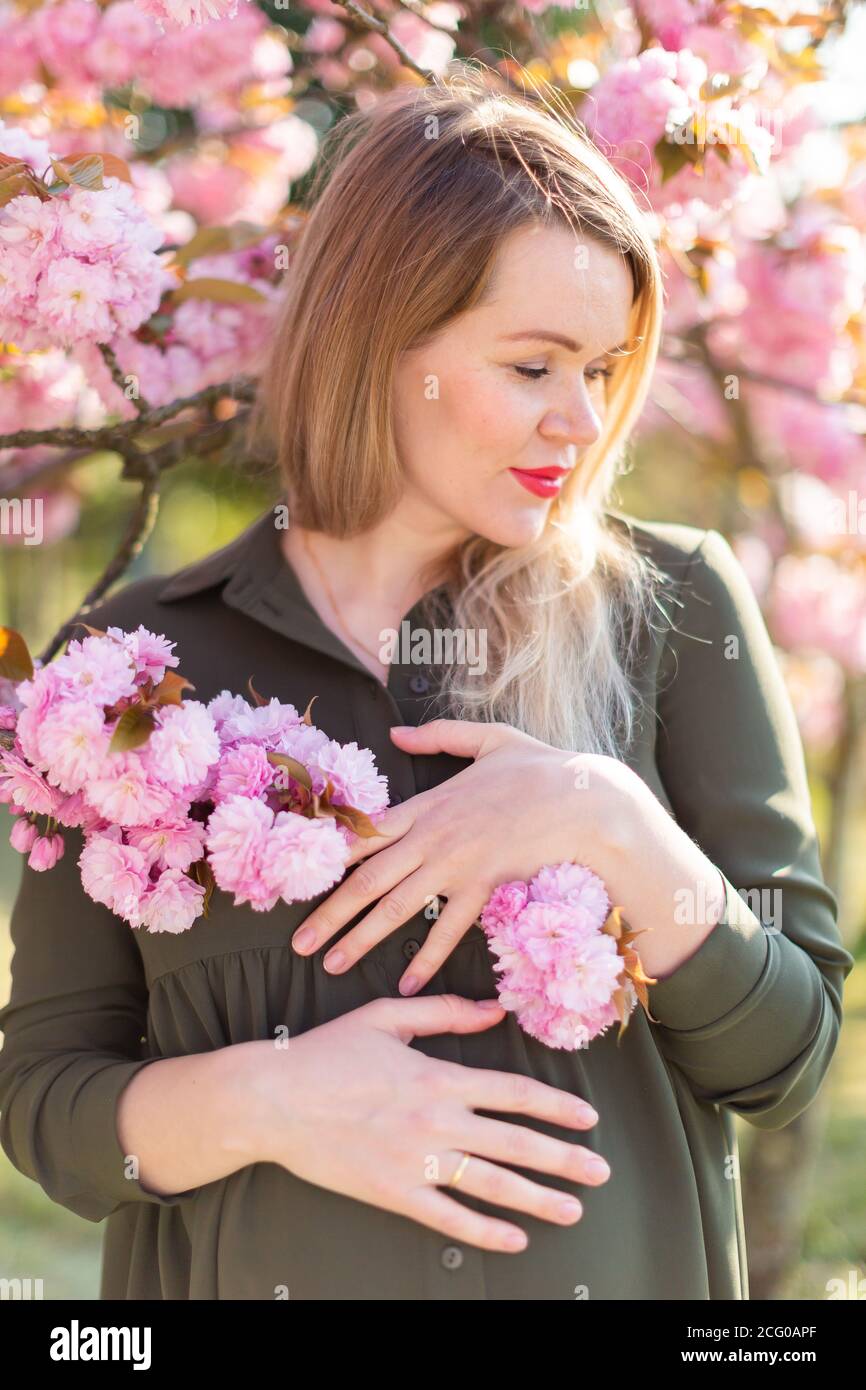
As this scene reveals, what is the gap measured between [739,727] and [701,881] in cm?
28

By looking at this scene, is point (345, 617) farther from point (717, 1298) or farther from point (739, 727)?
point (717, 1298)

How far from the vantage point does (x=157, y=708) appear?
1.28 meters

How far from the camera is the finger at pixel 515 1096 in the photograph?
138 cm

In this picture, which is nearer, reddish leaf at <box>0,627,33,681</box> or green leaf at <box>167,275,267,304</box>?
reddish leaf at <box>0,627,33,681</box>

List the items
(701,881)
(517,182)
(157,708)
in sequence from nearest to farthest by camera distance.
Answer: (157,708) < (701,881) < (517,182)

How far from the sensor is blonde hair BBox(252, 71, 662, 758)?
5.24 feet

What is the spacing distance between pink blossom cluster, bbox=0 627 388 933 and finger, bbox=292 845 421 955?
9 cm

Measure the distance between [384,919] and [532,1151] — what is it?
0.98ft

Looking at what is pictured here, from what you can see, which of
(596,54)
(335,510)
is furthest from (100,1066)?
(596,54)

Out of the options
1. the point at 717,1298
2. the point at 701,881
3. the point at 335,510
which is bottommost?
the point at 717,1298

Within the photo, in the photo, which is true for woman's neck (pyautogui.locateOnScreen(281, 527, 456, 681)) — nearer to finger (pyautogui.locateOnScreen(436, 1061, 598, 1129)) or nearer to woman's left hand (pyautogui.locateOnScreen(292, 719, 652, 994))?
woman's left hand (pyautogui.locateOnScreen(292, 719, 652, 994))

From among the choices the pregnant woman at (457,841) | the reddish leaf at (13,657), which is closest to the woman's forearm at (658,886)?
the pregnant woman at (457,841)

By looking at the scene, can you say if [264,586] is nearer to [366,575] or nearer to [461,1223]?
[366,575]

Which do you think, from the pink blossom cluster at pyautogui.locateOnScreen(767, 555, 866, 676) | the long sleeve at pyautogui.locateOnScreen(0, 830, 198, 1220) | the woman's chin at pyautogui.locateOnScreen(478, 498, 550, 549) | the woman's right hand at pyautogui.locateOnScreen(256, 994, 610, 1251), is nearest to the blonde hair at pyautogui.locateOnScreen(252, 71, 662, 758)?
the woman's chin at pyautogui.locateOnScreen(478, 498, 550, 549)
